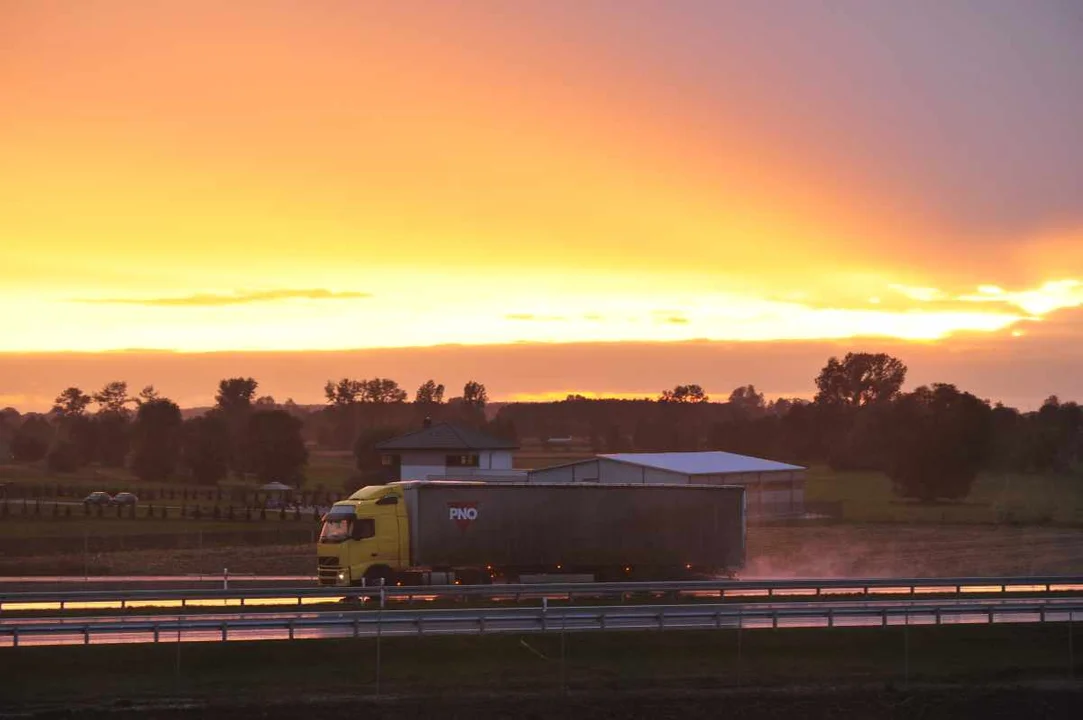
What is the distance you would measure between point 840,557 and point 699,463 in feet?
53.5

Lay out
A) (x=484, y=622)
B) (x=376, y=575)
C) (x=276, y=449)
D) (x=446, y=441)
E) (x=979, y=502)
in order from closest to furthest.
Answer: (x=484, y=622), (x=376, y=575), (x=446, y=441), (x=979, y=502), (x=276, y=449)

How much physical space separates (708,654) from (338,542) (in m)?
16.6

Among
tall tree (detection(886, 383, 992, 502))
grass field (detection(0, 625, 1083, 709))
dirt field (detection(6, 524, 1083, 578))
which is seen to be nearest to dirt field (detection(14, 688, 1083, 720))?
grass field (detection(0, 625, 1083, 709))

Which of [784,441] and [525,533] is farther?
[784,441]

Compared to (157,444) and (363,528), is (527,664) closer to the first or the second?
(363,528)

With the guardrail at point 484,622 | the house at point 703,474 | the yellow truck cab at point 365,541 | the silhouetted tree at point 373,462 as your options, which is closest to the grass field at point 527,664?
the guardrail at point 484,622

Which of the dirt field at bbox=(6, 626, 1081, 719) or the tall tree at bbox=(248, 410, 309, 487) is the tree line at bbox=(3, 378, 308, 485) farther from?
the dirt field at bbox=(6, 626, 1081, 719)

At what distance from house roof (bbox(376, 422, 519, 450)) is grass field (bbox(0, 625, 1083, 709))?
48.7 meters

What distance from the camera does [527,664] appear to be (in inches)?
1168

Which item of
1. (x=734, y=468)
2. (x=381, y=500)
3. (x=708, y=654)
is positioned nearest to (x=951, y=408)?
(x=734, y=468)

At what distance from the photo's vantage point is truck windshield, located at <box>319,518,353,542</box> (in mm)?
43844

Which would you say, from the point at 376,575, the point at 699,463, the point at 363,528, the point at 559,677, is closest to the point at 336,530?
the point at 363,528

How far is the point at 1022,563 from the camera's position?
60.2m

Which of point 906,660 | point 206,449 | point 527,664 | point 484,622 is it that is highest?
point 206,449
